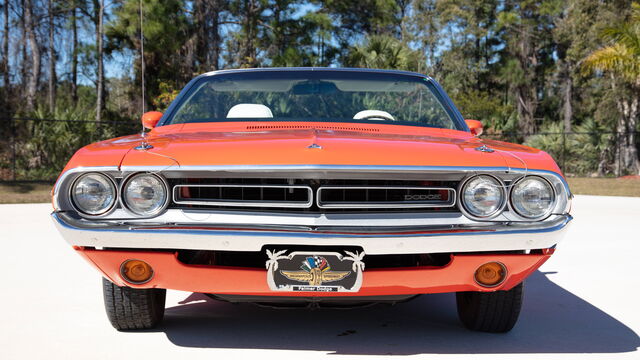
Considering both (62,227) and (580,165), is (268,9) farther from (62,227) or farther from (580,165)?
(62,227)

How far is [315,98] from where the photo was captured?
403cm

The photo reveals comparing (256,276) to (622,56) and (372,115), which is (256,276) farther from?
(622,56)

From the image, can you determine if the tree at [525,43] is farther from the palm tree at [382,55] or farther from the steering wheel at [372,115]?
the steering wheel at [372,115]

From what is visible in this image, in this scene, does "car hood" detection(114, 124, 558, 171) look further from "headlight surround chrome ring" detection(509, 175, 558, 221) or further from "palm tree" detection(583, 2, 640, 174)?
"palm tree" detection(583, 2, 640, 174)

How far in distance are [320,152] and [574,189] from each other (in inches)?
653

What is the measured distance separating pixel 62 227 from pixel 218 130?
3.35 feet

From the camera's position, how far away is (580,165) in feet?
73.4

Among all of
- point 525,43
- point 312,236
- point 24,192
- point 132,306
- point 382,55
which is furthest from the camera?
point 525,43

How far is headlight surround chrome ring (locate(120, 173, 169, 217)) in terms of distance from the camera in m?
2.68

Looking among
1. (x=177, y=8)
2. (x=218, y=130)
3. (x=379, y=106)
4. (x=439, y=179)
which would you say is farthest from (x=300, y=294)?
(x=177, y=8)

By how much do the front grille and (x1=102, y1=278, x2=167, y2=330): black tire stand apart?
652 millimetres

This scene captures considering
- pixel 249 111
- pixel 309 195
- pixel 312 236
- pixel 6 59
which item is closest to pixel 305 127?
pixel 249 111

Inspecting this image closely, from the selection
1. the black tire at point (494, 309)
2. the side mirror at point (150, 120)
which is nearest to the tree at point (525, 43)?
the side mirror at point (150, 120)

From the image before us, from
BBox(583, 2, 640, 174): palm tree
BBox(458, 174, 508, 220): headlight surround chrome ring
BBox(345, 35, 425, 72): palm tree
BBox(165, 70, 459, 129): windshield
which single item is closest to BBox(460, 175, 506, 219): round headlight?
BBox(458, 174, 508, 220): headlight surround chrome ring
